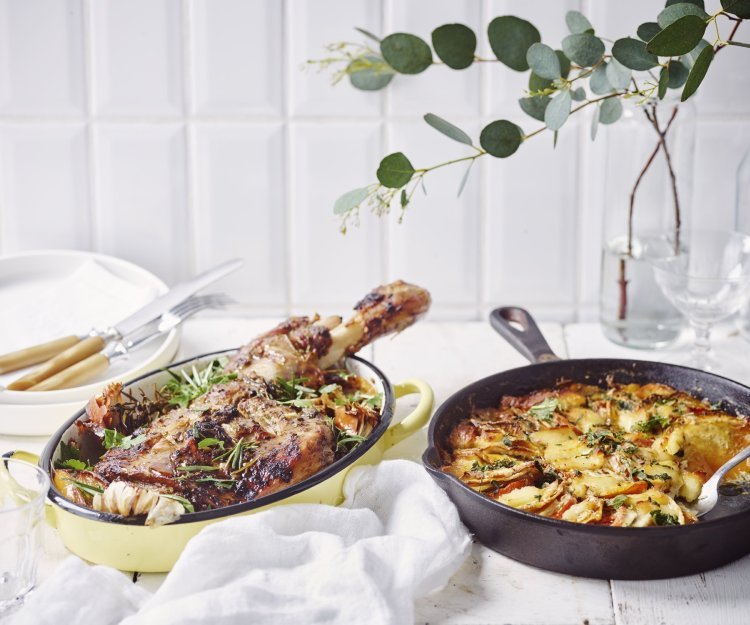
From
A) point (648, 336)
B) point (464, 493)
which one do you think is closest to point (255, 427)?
point (464, 493)

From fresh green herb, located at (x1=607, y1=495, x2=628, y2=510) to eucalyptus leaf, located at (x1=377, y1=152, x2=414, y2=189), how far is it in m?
0.53

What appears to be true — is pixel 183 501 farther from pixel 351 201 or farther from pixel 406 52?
pixel 406 52

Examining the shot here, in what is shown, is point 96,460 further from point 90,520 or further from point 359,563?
point 359,563

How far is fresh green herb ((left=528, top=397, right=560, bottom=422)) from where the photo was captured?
1.32 m

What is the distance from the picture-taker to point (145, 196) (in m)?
1.82

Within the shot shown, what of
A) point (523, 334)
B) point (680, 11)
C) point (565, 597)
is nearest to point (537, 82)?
point (680, 11)

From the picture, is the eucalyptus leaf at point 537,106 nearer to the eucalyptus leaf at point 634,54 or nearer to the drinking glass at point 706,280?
the eucalyptus leaf at point 634,54

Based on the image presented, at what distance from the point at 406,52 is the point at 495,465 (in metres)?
0.70

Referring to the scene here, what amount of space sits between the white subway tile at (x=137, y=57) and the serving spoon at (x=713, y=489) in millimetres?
1100

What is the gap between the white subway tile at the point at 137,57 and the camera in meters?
1.72

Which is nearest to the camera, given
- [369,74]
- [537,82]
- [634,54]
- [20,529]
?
[20,529]

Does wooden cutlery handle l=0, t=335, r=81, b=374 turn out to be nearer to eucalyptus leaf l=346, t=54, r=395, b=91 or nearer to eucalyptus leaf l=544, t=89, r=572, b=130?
eucalyptus leaf l=346, t=54, r=395, b=91

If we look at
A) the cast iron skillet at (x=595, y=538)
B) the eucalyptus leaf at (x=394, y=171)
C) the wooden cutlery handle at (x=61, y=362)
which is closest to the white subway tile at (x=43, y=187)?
the wooden cutlery handle at (x=61, y=362)

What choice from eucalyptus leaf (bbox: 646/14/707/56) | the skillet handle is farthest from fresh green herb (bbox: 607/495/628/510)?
eucalyptus leaf (bbox: 646/14/707/56)
